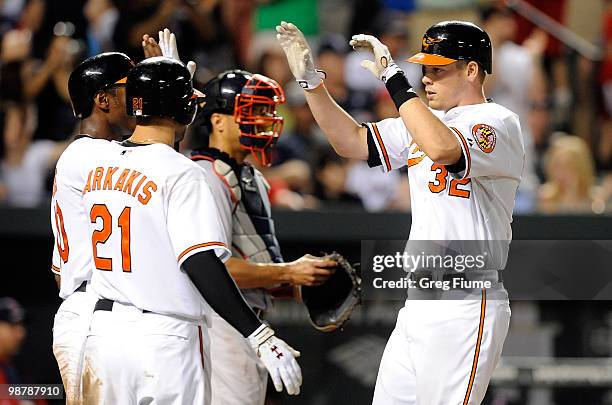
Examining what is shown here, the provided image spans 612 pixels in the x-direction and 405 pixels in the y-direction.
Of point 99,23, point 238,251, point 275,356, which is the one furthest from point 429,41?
point 99,23

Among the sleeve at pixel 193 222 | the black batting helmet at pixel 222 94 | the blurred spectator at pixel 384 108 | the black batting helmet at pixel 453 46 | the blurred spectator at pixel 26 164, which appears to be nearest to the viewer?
the sleeve at pixel 193 222

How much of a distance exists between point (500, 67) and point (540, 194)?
159cm

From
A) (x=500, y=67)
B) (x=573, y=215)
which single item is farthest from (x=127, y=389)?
(x=500, y=67)

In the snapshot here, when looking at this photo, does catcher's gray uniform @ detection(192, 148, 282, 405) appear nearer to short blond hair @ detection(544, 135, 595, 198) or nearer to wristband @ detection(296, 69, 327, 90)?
wristband @ detection(296, 69, 327, 90)

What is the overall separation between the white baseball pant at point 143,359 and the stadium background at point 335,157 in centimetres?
259

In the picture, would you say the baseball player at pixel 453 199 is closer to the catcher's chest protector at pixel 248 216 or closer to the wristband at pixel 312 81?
the wristband at pixel 312 81

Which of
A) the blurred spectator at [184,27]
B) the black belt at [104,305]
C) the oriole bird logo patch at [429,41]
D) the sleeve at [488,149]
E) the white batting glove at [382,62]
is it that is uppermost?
the blurred spectator at [184,27]

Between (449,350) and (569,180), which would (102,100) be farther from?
(569,180)

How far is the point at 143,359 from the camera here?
3852 millimetres

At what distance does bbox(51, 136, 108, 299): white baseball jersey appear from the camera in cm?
421

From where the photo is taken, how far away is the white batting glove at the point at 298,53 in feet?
15.0

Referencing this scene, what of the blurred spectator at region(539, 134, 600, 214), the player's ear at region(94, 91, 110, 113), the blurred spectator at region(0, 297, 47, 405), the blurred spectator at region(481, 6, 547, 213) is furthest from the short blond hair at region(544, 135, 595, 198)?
the player's ear at region(94, 91, 110, 113)

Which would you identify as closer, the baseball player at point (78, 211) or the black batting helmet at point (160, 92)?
the black batting helmet at point (160, 92)

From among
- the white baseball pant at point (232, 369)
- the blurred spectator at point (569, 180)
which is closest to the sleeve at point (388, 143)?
the white baseball pant at point (232, 369)
